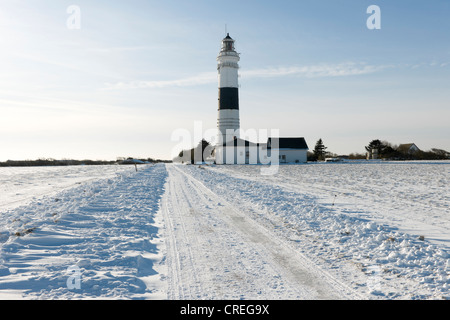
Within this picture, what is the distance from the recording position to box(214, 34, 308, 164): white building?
58531mm

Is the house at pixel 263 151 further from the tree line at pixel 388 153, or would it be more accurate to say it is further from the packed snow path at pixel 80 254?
the packed snow path at pixel 80 254

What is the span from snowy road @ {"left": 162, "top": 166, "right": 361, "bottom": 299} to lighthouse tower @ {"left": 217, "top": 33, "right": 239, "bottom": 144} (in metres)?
49.9

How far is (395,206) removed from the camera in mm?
12344

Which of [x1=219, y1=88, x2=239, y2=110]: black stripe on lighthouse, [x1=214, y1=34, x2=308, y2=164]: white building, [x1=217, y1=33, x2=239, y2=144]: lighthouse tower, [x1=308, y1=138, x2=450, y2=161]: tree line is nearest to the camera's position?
[x1=219, y1=88, x2=239, y2=110]: black stripe on lighthouse

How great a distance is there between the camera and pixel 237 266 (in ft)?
19.1

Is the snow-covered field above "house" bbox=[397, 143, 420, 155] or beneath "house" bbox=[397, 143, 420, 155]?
beneath

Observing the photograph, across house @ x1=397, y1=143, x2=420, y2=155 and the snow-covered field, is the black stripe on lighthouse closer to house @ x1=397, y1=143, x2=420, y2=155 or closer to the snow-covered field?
the snow-covered field

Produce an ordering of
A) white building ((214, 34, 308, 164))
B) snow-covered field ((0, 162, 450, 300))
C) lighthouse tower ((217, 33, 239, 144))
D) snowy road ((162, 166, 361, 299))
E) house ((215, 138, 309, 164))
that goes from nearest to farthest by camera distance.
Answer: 1. snowy road ((162, 166, 361, 299))
2. snow-covered field ((0, 162, 450, 300))
3. lighthouse tower ((217, 33, 239, 144))
4. white building ((214, 34, 308, 164))
5. house ((215, 138, 309, 164))

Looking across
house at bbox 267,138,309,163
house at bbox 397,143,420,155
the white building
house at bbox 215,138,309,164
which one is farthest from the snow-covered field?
house at bbox 397,143,420,155

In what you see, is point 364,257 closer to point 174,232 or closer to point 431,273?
point 431,273

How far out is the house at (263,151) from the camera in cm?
6369

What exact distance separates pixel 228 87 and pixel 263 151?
49.6ft

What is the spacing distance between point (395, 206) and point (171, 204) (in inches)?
327

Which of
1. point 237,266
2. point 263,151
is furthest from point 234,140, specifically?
point 237,266
